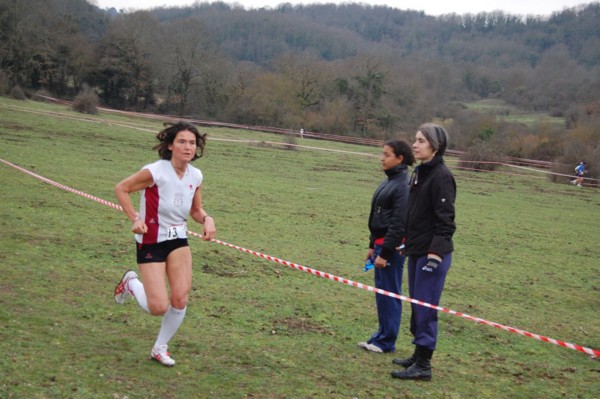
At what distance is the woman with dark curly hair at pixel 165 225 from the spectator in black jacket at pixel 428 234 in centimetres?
195

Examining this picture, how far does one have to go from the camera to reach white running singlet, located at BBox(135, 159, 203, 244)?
4.95 m

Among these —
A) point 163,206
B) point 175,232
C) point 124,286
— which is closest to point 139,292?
point 124,286

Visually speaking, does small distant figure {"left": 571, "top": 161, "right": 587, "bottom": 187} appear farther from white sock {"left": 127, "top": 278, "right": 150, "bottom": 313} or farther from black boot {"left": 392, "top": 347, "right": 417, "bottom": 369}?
white sock {"left": 127, "top": 278, "right": 150, "bottom": 313}

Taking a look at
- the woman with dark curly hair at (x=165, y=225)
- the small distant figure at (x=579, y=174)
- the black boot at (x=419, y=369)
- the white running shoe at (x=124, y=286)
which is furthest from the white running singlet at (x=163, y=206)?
the small distant figure at (x=579, y=174)

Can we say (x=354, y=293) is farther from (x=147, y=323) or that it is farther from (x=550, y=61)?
(x=550, y=61)

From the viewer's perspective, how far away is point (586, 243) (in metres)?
16.2

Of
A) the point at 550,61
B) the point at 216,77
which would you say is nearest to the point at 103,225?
the point at 216,77

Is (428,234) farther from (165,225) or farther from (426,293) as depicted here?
(165,225)

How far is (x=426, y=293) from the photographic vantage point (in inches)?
210

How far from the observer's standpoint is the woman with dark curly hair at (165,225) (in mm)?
4938

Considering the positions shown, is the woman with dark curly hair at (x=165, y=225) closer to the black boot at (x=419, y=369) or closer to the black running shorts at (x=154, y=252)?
the black running shorts at (x=154, y=252)

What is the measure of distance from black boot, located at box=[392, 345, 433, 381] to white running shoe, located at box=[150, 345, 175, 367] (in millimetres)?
1940

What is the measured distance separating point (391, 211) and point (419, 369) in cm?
145

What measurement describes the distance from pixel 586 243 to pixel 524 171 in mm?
28143
